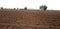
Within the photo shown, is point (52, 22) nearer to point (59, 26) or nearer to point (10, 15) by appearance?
point (59, 26)

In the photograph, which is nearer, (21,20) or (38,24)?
(38,24)

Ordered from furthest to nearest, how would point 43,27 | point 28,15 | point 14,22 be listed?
point 28,15, point 14,22, point 43,27

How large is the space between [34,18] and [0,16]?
4.08 ft

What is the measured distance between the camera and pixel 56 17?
5641mm

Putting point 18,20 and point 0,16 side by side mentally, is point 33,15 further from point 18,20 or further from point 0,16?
point 0,16

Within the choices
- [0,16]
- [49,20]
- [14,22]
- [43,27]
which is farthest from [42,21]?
[0,16]

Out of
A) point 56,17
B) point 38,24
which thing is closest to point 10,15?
point 38,24

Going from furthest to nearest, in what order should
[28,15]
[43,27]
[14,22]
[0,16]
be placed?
1. [28,15]
2. [0,16]
3. [14,22]
4. [43,27]

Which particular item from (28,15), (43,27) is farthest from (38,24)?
(28,15)

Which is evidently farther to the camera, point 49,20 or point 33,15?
point 33,15

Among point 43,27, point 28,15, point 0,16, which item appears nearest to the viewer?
point 43,27

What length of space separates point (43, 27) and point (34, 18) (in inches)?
42.6

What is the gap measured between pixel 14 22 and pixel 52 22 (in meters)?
1.25

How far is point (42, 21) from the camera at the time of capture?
5.45 m
